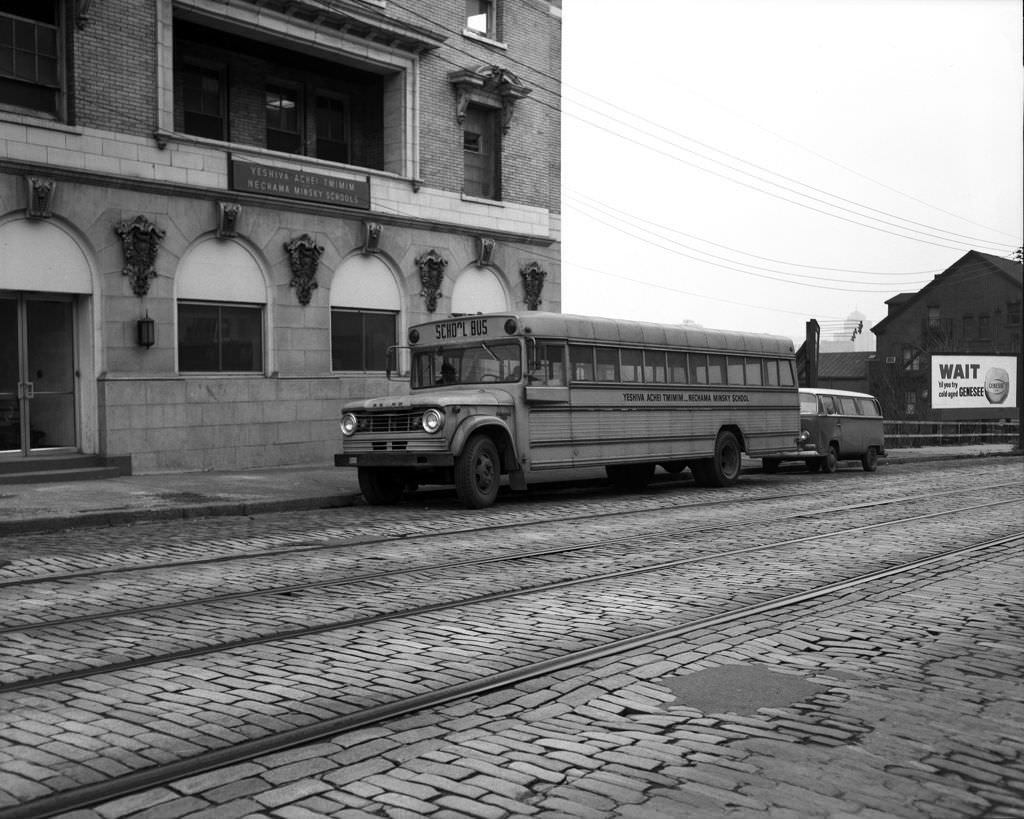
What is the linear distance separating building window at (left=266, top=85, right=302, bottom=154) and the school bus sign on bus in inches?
1176

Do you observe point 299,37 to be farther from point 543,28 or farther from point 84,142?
point 543,28

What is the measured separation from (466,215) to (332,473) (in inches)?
308

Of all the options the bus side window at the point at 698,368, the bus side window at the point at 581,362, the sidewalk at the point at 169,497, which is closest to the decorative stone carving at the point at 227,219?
the sidewalk at the point at 169,497

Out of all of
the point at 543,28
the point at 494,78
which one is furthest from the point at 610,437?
the point at 543,28

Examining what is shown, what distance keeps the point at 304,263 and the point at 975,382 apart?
33.0 m

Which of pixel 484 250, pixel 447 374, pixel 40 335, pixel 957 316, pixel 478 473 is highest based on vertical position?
pixel 957 316

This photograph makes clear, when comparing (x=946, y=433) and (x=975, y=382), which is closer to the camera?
(x=946, y=433)

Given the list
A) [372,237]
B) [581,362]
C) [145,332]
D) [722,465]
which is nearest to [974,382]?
[722,465]

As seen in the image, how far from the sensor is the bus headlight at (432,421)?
14273 millimetres

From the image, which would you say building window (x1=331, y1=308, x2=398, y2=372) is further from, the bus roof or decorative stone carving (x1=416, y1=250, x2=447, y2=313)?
the bus roof

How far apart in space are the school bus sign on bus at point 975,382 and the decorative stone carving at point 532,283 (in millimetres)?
23341

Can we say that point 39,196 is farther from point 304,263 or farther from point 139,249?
point 304,263

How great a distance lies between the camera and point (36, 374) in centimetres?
1786

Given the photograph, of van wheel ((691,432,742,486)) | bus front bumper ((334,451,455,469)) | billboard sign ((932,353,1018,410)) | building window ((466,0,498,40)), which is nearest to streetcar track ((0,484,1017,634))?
bus front bumper ((334,451,455,469))
